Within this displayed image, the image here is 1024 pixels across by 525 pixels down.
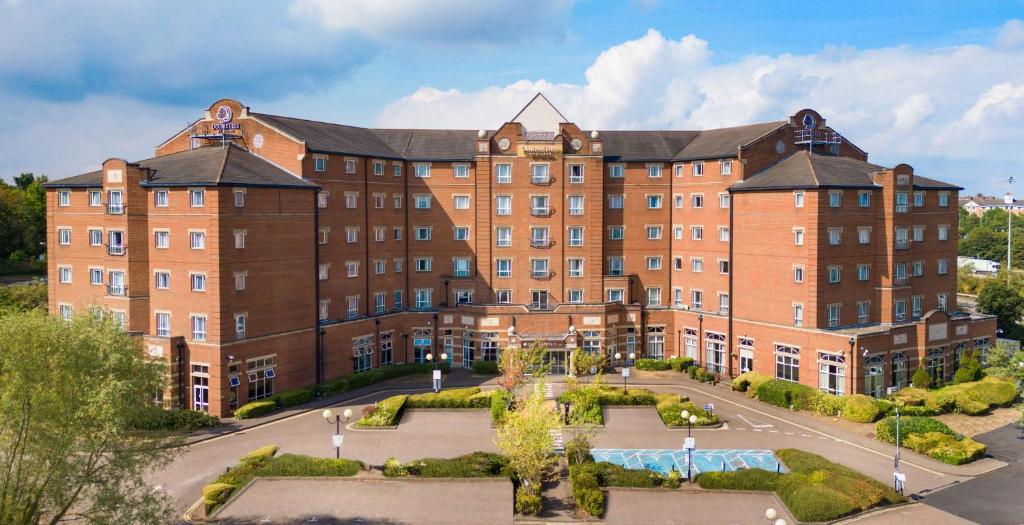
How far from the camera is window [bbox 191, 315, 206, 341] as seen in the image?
154ft

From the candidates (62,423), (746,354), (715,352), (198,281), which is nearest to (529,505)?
(62,423)

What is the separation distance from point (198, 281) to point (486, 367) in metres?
23.2

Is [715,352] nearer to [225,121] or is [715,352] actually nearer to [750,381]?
[750,381]

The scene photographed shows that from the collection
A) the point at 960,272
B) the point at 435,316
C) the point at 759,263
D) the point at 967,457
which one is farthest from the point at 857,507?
the point at 960,272

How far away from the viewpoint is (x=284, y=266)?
5097 centimetres

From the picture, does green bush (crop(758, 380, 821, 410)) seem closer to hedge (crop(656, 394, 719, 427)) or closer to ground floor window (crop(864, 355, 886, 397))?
ground floor window (crop(864, 355, 886, 397))

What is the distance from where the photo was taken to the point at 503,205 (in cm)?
6322

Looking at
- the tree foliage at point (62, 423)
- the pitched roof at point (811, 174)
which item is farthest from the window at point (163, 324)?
the pitched roof at point (811, 174)

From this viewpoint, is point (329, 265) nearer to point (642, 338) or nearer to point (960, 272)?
point (642, 338)

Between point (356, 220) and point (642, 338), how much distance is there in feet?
86.6

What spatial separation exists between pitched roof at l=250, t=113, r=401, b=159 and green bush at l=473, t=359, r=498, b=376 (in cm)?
1867

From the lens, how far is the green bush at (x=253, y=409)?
152 ft

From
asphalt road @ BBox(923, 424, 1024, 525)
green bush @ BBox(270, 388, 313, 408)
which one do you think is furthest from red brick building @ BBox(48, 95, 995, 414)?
asphalt road @ BBox(923, 424, 1024, 525)

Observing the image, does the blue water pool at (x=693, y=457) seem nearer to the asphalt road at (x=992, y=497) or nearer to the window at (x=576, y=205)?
the asphalt road at (x=992, y=497)
